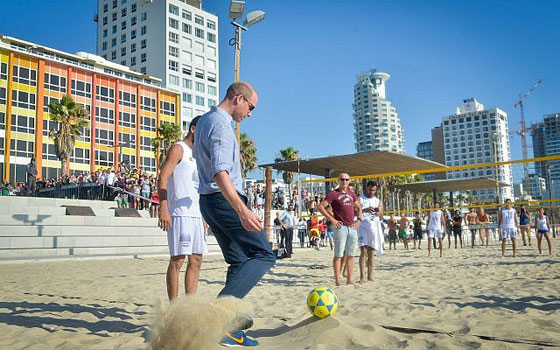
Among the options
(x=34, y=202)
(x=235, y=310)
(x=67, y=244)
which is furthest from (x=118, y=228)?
(x=235, y=310)

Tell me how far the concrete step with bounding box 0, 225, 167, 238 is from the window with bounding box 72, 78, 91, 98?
33.7 m

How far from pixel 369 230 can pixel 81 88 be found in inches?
1786

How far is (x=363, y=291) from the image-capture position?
602 cm

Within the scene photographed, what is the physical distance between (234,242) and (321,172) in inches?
962

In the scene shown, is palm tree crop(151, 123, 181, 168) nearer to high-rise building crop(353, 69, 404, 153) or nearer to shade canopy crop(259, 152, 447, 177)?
shade canopy crop(259, 152, 447, 177)

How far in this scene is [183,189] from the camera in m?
3.95

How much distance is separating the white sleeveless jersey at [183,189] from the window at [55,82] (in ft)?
149

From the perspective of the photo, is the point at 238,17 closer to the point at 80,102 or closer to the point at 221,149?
the point at 221,149

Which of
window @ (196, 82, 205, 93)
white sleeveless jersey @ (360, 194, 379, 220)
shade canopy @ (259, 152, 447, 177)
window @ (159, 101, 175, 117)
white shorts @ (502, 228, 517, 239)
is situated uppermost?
window @ (196, 82, 205, 93)

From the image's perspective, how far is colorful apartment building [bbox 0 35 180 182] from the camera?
131 feet

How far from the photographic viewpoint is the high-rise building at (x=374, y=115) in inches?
7160

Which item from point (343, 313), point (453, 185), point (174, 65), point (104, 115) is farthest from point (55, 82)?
point (343, 313)

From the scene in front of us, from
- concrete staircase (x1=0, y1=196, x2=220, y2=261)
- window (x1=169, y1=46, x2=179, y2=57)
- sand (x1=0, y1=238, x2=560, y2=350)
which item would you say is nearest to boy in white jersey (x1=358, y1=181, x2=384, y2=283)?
sand (x1=0, y1=238, x2=560, y2=350)

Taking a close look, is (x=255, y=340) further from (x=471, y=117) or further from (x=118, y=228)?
(x=471, y=117)
